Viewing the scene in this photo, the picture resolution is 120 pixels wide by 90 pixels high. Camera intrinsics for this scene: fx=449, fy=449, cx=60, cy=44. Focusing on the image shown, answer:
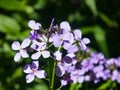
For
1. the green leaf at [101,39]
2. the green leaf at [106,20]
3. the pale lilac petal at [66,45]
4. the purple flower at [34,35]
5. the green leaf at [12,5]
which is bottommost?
the pale lilac petal at [66,45]

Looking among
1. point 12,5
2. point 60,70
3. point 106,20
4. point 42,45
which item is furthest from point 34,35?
point 106,20

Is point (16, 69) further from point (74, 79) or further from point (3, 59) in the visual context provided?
point (74, 79)

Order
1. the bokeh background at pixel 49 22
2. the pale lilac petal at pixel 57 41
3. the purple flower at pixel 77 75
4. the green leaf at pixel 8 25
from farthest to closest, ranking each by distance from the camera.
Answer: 1. the green leaf at pixel 8 25
2. the bokeh background at pixel 49 22
3. the purple flower at pixel 77 75
4. the pale lilac petal at pixel 57 41

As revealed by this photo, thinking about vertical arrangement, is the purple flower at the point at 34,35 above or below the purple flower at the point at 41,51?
above

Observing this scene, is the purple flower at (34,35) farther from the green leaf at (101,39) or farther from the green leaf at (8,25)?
the green leaf at (101,39)

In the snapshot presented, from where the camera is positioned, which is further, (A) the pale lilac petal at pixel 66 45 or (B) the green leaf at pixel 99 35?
(B) the green leaf at pixel 99 35

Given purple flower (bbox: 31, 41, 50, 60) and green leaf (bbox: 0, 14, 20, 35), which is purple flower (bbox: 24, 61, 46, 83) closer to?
purple flower (bbox: 31, 41, 50, 60)

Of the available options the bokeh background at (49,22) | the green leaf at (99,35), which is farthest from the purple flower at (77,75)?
the green leaf at (99,35)

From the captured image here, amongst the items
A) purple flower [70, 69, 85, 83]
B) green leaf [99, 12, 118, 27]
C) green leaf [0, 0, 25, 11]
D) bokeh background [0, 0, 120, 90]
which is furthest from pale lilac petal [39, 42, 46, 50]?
green leaf [99, 12, 118, 27]

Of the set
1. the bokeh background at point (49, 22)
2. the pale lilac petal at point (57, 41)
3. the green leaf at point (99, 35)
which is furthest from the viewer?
the green leaf at point (99, 35)
